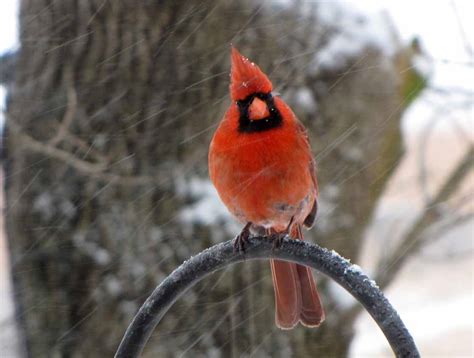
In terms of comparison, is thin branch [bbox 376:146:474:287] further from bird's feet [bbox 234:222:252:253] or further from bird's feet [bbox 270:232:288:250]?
bird's feet [bbox 270:232:288:250]

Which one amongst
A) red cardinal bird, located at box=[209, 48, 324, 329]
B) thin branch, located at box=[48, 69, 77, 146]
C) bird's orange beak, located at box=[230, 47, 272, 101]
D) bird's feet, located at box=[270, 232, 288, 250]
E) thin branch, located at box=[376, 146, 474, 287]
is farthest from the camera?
thin branch, located at box=[376, 146, 474, 287]

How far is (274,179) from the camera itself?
79.1 inches

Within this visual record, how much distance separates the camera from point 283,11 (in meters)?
3.02

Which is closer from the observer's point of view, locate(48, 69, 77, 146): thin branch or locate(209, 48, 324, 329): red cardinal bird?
locate(209, 48, 324, 329): red cardinal bird

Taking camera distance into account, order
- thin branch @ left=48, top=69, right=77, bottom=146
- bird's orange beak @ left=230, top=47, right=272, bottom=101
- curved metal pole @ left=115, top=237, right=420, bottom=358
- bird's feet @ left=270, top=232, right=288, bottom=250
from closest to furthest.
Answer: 1. curved metal pole @ left=115, top=237, right=420, bottom=358
2. bird's feet @ left=270, top=232, right=288, bottom=250
3. bird's orange beak @ left=230, top=47, right=272, bottom=101
4. thin branch @ left=48, top=69, right=77, bottom=146

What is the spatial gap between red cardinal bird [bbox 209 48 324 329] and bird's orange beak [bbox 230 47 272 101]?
10 centimetres

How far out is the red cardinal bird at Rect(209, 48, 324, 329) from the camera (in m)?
1.94

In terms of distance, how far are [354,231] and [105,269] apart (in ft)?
3.28

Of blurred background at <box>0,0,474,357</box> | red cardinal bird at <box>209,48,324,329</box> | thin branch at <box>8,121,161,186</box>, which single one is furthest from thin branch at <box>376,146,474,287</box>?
red cardinal bird at <box>209,48,324,329</box>

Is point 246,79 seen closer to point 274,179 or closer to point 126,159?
point 274,179

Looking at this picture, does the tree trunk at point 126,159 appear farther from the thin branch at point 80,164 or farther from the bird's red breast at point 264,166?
the bird's red breast at point 264,166

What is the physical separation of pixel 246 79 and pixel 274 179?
0.36 m

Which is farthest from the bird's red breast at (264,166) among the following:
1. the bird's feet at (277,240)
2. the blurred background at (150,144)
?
the blurred background at (150,144)

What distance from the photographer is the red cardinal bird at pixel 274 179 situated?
1.94 m
